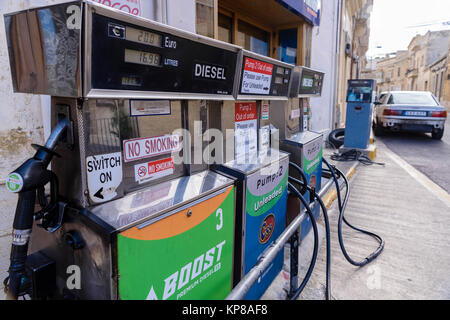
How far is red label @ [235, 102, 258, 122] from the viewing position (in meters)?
2.44

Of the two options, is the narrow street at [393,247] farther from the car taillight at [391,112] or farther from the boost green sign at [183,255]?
the car taillight at [391,112]

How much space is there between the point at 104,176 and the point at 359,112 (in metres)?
7.07

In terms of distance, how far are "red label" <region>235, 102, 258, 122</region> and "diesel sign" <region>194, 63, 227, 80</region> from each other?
48 cm

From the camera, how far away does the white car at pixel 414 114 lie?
9.55 metres

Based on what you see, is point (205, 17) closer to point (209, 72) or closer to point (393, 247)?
point (209, 72)

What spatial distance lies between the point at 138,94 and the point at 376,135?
12140mm

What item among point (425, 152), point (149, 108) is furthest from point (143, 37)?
point (425, 152)

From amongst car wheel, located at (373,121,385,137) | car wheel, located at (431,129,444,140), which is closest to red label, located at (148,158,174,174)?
car wheel, located at (431,129,444,140)

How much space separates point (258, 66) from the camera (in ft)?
7.63

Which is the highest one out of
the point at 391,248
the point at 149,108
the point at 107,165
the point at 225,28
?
the point at 225,28

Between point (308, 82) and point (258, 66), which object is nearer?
point (258, 66)

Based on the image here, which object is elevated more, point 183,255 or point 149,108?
point 149,108

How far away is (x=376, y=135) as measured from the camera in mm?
11938

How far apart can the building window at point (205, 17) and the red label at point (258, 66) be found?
1.10 meters
